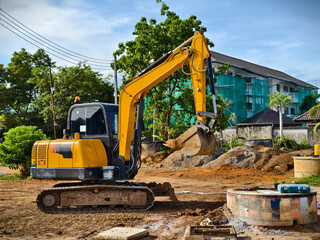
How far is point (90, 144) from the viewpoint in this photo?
8.87m

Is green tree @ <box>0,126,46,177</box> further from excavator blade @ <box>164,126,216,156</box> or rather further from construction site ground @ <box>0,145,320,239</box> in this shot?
excavator blade @ <box>164,126,216,156</box>

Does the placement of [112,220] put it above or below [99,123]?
below

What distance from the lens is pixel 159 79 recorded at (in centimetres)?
898

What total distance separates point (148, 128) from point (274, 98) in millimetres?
19752

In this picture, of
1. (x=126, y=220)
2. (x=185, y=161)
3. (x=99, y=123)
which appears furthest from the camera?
(x=185, y=161)

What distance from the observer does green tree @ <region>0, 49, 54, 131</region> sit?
115 ft

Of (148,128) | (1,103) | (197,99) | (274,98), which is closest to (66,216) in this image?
(197,99)

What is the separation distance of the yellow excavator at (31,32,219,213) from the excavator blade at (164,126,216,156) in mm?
163

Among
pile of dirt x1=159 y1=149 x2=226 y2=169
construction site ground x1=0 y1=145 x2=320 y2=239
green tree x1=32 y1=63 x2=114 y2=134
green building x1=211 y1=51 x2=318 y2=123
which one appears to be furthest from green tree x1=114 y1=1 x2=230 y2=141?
green building x1=211 y1=51 x2=318 y2=123

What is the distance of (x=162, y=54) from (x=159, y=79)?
48.4 ft

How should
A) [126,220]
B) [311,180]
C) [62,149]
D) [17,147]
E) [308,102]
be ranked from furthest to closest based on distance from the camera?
[308,102]
[17,147]
[311,180]
[62,149]
[126,220]

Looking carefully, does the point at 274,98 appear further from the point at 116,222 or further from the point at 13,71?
the point at 116,222

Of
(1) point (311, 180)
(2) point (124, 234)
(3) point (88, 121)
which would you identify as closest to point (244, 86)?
(1) point (311, 180)

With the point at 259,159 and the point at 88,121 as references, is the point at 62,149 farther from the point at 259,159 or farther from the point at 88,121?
the point at 259,159
